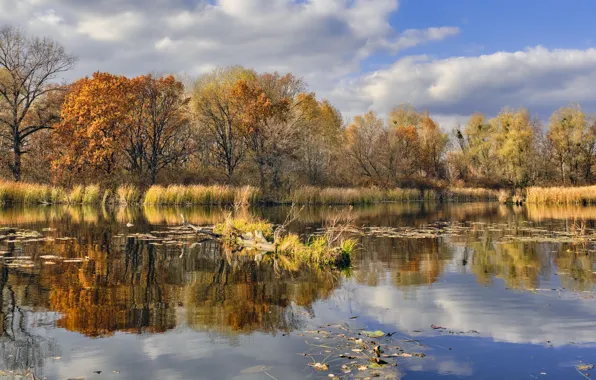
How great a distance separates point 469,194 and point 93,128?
131 feet

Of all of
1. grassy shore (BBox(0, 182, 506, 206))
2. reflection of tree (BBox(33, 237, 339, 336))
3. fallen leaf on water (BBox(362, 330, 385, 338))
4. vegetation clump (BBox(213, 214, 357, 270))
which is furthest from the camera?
grassy shore (BBox(0, 182, 506, 206))

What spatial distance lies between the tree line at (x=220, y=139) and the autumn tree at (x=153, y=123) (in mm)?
115

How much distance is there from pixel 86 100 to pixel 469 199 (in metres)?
40.5

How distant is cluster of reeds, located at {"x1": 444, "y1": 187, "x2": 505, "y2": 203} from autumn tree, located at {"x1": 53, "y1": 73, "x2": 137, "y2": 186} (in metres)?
34.6

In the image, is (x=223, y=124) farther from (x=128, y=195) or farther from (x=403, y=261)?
(x=403, y=261)

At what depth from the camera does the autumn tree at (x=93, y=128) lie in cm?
4378

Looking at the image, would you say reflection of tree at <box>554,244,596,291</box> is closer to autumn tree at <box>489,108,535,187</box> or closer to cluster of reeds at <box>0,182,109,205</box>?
cluster of reeds at <box>0,182,109,205</box>

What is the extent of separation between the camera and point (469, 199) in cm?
5828

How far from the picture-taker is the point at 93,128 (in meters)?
43.5

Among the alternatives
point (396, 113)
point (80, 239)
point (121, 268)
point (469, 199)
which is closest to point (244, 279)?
point (121, 268)

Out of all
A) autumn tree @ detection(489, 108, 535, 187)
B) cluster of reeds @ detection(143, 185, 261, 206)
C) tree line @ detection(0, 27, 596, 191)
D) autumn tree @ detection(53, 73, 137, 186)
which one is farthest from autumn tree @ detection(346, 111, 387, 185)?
autumn tree @ detection(53, 73, 137, 186)

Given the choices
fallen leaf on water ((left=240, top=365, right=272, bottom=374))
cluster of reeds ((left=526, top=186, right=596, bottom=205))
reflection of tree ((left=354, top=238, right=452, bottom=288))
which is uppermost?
cluster of reeds ((left=526, top=186, right=596, bottom=205))

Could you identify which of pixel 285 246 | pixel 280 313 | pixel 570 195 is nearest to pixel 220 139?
pixel 570 195

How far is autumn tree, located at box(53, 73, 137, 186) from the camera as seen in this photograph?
43781mm
